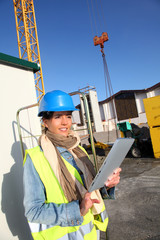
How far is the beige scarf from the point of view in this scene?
1116mm

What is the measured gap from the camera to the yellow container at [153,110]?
20.8 feet

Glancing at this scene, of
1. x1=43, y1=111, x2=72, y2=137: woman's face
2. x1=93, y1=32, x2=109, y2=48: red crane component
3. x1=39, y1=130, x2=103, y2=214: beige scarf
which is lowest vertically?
x1=39, y1=130, x2=103, y2=214: beige scarf

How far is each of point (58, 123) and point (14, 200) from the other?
1.35m

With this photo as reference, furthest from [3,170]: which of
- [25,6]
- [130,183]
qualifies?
[25,6]

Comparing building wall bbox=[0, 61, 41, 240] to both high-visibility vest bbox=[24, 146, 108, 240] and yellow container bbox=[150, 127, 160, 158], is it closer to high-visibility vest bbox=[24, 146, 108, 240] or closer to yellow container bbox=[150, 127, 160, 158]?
high-visibility vest bbox=[24, 146, 108, 240]

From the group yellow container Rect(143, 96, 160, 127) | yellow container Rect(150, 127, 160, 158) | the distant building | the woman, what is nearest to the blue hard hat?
the woman

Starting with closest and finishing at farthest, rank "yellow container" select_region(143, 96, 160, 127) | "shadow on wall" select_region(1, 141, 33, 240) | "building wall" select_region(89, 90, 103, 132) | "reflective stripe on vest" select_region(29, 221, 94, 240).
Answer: "reflective stripe on vest" select_region(29, 221, 94, 240)
"shadow on wall" select_region(1, 141, 33, 240)
"yellow container" select_region(143, 96, 160, 127)
"building wall" select_region(89, 90, 103, 132)

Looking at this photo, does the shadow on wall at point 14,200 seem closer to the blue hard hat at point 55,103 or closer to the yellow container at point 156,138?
the blue hard hat at point 55,103

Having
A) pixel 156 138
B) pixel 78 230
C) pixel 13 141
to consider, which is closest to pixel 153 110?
pixel 156 138

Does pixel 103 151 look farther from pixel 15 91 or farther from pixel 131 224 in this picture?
pixel 15 91

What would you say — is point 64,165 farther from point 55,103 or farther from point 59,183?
point 55,103

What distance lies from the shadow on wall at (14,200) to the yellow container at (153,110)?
5.86m

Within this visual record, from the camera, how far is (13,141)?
2.13 meters

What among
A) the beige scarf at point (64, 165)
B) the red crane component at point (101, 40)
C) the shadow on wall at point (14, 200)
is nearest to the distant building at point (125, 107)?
the red crane component at point (101, 40)
